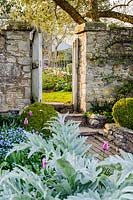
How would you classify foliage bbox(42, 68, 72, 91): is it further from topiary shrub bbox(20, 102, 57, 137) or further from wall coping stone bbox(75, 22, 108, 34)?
topiary shrub bbox(20, 102, 57, 137)

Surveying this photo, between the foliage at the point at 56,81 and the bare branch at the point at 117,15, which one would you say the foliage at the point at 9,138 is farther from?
the foliage at the point at 56,81

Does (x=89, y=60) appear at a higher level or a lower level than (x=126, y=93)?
higher

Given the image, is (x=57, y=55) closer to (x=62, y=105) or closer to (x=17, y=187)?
(x=62, y=105)

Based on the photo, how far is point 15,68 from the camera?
6430 millimetres

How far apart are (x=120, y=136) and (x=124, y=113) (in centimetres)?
39

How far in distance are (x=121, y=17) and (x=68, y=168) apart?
6182 mm

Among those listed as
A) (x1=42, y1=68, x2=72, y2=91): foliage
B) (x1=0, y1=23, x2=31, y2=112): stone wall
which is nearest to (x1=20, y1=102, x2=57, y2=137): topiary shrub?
(x1=0, y1=23, x2=31, y2=112): stone wall

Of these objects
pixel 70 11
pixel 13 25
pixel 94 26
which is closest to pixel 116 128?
pixel 94 26

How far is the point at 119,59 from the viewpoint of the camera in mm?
6789

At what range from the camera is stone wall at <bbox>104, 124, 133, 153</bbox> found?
526 centimetres

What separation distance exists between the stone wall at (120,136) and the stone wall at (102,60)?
1.07 metres

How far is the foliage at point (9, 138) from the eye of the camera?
4045 mm

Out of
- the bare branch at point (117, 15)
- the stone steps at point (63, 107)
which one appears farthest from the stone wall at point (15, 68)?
the bare branch at point (117, 15)

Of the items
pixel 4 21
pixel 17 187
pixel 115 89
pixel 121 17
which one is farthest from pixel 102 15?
pixel 17 187
